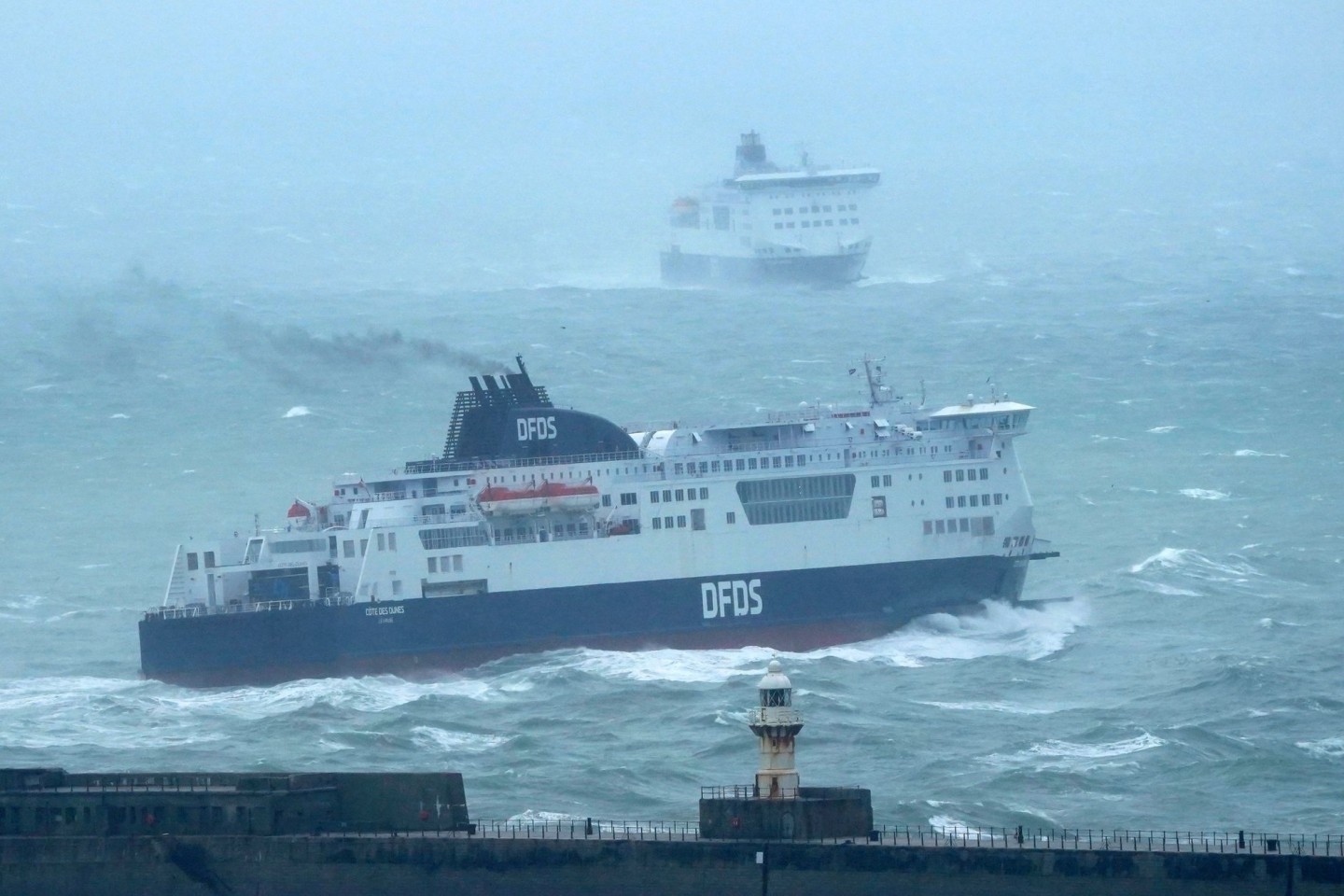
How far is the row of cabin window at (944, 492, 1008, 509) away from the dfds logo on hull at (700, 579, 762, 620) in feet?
16.0

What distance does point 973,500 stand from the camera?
190 feet

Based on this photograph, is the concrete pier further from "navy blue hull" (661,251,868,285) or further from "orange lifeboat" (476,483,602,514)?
"navy blue hull" (661,251,868,285)

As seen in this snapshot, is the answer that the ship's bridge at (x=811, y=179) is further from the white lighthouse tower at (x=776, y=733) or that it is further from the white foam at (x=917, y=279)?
the white lighthouse tower at (x=776, y=733)

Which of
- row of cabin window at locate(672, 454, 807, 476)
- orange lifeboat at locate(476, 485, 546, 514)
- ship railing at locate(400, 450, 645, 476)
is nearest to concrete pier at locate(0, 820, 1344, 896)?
orange lifeboat at locate(476, 485, 546, 514)

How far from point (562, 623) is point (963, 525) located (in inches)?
375

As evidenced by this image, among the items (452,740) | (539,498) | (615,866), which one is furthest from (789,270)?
(615,866)

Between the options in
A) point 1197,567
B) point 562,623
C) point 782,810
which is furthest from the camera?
point 1197,567

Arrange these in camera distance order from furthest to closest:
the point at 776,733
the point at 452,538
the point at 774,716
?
the point at 452,538 < the point at 776,733 < the point at 774,716

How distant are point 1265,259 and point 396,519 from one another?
8160 centimetres

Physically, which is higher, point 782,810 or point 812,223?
point 812,223

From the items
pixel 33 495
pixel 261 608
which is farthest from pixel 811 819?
pixel 33 495

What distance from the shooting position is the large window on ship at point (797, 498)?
5728 centimetres

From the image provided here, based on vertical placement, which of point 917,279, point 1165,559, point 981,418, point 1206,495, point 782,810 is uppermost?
point 917,279

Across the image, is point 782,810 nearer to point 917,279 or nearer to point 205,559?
point 205,559
